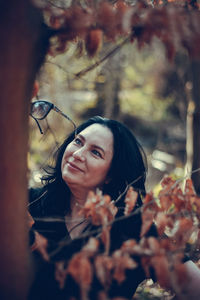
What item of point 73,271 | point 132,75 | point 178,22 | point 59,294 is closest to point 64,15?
point 178,22

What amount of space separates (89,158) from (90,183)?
0.19 metres

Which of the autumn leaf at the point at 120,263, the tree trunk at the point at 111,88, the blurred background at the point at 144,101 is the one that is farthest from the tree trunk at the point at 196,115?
the tree trunk at the point at 111,88

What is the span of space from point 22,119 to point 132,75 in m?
10.5

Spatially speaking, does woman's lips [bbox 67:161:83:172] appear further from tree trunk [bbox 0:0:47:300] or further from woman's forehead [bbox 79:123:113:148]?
tree trunk [bbox 0:0:47:300]

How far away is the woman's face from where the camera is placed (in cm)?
217

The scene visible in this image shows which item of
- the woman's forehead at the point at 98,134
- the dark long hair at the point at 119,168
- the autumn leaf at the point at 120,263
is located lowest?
the autumn leaf at the point at 120,263

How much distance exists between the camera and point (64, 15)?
1.28 meters

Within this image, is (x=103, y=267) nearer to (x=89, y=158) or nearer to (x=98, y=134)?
(x=89, y=158)

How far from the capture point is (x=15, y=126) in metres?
1.21

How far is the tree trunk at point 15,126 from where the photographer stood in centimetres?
116

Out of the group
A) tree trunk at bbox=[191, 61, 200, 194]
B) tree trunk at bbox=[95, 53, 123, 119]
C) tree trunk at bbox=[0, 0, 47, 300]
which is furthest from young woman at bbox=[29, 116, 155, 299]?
tree trunk at bbox=[95, 53, 123, 119]

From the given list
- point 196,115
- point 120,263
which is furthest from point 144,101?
point 120,263

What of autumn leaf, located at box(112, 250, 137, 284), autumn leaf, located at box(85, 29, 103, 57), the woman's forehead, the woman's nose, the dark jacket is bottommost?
the dark jacket

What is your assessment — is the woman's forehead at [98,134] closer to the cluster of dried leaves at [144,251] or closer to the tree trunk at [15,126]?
the cluster of dried leaves at [144,251]
